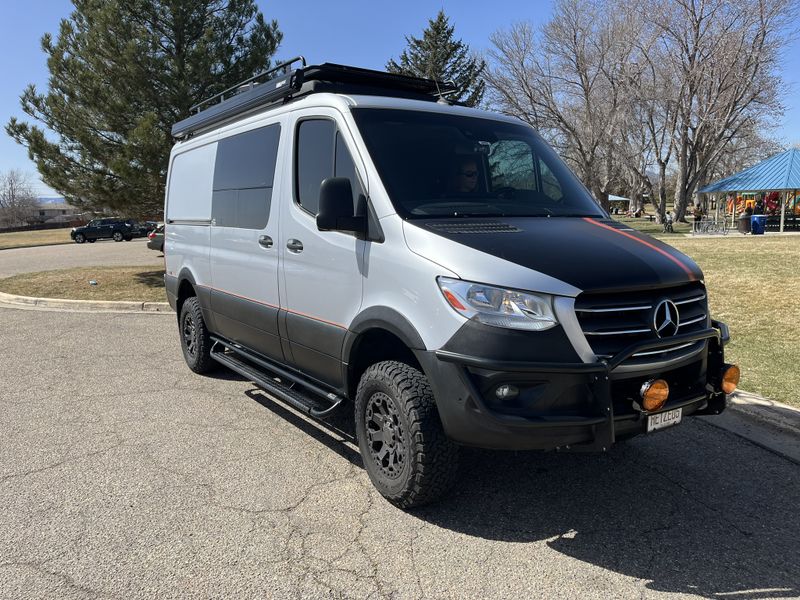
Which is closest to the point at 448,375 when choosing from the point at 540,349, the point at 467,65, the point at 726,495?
the point at 540,349

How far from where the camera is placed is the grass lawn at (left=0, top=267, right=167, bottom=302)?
1198 cm

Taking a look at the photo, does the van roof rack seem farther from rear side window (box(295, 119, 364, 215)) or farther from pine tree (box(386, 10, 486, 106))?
pine tree (box(386, 10, 486, 106))

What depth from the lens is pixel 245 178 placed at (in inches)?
203

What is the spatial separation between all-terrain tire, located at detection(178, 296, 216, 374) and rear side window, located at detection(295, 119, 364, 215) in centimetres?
252

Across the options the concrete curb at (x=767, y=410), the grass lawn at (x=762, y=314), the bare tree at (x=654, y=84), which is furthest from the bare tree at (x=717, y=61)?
the concrete curb at (x=767, y=410)

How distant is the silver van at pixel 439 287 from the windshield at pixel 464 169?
0.01 meters

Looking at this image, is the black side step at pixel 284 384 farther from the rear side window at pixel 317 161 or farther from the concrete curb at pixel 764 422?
the concrete curb at pixel 764 422

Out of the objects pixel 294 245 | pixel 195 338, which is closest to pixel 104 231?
pixel 195 338

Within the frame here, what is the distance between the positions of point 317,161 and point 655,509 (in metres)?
3.06

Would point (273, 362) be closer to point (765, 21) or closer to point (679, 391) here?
point (679, 391)

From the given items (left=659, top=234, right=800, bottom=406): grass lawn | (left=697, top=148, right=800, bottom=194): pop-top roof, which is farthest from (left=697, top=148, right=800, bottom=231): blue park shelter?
(left=659, top=234, right=800, bottom=406): grass lawn

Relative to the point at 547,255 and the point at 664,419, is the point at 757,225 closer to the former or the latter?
the point at 664,419

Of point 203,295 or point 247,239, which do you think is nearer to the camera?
point 247,239

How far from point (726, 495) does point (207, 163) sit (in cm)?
517
